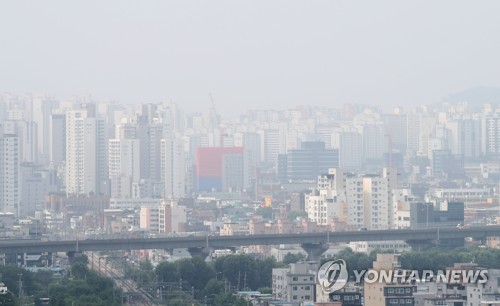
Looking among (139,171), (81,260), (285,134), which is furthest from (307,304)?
(285,134)

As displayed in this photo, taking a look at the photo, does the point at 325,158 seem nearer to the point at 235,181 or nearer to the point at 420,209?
the point at 235,181

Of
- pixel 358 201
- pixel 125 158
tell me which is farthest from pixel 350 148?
pixel 358 201

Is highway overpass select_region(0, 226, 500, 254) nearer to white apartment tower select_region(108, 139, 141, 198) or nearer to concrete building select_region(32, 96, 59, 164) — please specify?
white apartment tower select_region(108, 139, 141, 198)

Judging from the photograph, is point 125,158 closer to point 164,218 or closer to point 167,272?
point 164,218

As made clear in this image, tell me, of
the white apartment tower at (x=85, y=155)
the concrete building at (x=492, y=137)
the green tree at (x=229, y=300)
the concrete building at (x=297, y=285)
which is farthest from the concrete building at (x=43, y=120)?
the green tree at (x=229, y=300)

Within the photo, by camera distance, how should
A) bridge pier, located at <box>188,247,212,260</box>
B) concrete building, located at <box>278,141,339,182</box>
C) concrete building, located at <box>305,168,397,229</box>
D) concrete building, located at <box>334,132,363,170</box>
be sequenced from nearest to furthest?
bridge pier, located at <box>188,247,212,260</box>, concrete building, located at <box>305,168,397,229</box>, concrete building, located at <box>278,141,339,182</box>, concrete building, located at <box>334,132,363,170</box>

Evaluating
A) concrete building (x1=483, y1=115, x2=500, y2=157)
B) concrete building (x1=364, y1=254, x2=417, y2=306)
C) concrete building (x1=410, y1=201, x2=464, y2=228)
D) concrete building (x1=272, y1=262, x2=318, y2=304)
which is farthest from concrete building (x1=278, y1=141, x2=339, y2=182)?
concrete building (x1=364, y1=254, x2=417, y2=306)

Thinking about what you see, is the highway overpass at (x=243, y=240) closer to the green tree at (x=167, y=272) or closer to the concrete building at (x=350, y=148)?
the green tree at (x=167, y=272)
